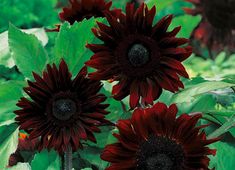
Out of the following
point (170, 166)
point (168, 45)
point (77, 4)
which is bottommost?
point (170, 166)

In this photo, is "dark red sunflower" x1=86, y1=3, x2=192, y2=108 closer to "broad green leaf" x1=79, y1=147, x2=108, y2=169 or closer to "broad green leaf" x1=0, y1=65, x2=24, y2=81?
"broad green leaf" x1=79, y1=147, x2=108, y2=169

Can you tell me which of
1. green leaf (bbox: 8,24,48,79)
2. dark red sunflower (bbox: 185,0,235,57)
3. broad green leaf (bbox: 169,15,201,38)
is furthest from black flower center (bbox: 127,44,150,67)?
dark red sunflower (bbox: 185,0,235,57)

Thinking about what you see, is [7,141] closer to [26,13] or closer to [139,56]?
[139,56]

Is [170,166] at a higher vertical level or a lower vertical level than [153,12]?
lower

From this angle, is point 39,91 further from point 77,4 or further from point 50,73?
point 77,4

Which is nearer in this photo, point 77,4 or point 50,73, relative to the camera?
point 50,73

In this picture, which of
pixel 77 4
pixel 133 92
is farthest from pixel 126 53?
pixel 77 4
